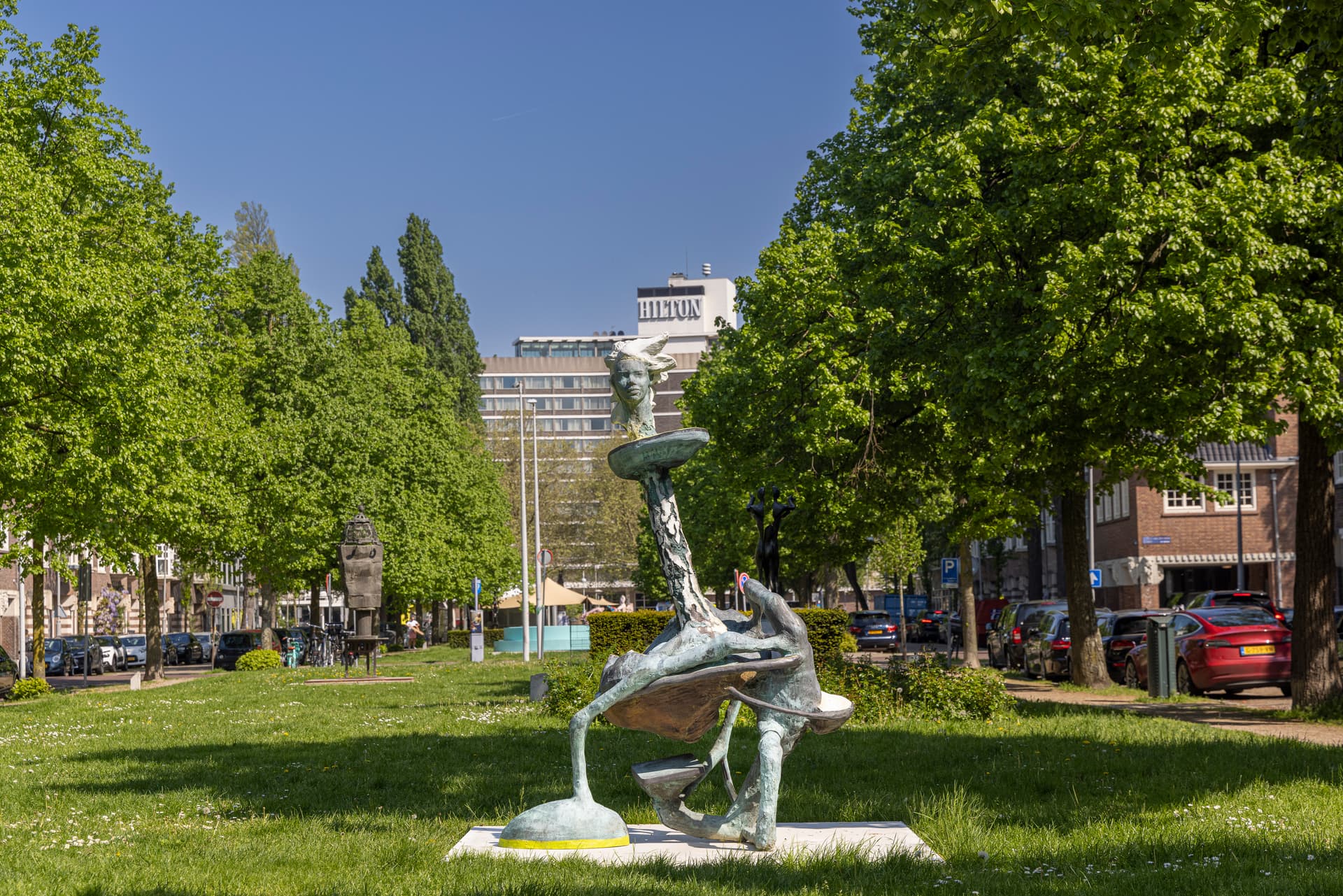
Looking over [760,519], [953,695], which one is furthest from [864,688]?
[760,519]

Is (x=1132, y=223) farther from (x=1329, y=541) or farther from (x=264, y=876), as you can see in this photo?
(x=264, y=876)

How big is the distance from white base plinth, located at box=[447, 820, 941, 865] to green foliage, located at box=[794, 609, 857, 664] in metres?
14.2

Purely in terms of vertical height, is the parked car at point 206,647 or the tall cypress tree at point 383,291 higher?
the tall cypress tree at point 383,291

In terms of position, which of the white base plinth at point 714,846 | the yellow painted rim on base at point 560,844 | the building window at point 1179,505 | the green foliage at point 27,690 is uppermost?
the building window at point 1179,505

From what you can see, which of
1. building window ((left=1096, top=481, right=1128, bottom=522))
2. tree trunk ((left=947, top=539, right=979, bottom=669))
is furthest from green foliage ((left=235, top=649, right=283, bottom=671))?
building window ((left=1096, top=481, right=1128, bottom=522))

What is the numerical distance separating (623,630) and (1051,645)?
9738mm

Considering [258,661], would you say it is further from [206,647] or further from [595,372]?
[595,372]

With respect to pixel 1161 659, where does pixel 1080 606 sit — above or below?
above

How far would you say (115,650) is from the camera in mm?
56688

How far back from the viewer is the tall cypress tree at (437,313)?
72125 millimetres

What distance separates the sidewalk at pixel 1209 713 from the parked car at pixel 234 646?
33519 mm

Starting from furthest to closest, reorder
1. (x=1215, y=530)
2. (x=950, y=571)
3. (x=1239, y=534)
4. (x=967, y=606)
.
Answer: (x=1215, y=530) < (x=1239, y=534) < (x=950, y=571) < (x=967, y=606)

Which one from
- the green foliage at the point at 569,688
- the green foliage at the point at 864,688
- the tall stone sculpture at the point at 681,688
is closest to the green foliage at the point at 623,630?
the green foliage at the point at 569,688

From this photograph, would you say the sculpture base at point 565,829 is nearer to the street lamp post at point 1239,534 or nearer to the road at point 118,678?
the road at point 118,678
